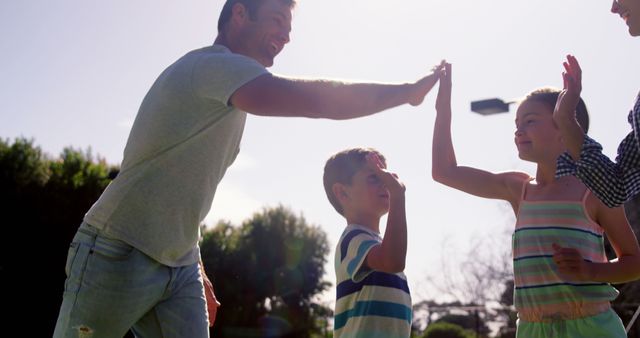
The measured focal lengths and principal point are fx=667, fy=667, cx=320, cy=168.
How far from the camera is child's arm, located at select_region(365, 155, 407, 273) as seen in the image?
282 cm

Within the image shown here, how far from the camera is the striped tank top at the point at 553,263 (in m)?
2.65

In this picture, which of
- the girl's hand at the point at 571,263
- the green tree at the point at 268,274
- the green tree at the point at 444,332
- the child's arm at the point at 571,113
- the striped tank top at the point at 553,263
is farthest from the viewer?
the green tree at the point at 268,274

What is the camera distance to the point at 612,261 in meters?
2.67

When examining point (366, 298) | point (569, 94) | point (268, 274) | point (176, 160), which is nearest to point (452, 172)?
point (366, 298)

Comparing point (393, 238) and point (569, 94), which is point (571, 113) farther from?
point (393, 238)

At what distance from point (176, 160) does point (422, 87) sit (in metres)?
1.04

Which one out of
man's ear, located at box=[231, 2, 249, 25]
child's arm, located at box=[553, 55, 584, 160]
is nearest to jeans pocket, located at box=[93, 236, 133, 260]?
man's ear, located at box=[231, 2, 249, 25]

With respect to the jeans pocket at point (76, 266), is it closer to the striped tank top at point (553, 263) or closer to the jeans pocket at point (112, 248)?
the jeans pocket at point (112, 248)

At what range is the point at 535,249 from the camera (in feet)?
9.16

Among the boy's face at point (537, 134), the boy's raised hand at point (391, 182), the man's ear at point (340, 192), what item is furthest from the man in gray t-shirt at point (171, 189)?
the man's ear at point (340, 192)

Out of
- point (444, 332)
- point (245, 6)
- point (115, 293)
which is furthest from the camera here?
point (444, 332)

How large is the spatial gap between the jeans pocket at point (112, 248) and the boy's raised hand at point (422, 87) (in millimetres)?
1221

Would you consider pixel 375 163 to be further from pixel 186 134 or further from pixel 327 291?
pixel 327 291

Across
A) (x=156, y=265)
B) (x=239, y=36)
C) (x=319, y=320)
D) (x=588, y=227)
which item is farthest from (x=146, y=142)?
(x=319, y=320)
